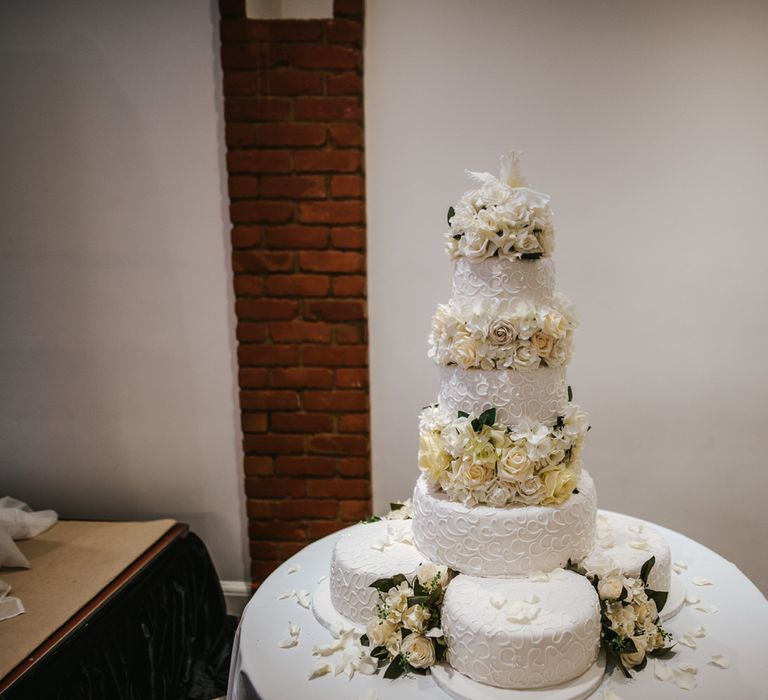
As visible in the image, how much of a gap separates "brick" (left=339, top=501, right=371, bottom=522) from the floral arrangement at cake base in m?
1.39

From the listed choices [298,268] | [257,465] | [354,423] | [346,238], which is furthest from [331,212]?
[257,465]

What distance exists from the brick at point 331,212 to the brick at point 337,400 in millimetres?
818

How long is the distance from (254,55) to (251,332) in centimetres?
126

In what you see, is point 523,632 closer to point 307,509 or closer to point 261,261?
point 307,509

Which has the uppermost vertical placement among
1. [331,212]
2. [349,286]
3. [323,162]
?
[323,162]

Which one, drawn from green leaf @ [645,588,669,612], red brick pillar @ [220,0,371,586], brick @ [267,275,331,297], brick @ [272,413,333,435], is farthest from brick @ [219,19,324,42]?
green leaf @ [645,588,669,612]

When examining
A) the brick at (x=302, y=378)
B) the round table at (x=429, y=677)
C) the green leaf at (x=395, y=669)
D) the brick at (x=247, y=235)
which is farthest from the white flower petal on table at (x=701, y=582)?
the brick at (x=247, y=235)

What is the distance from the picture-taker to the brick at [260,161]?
2627 millimetres

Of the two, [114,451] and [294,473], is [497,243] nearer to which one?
[294,473]

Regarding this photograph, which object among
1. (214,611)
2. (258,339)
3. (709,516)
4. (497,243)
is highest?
(497,243)

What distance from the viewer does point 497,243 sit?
1.64m

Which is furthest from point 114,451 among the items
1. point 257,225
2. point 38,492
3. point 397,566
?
point 397,566

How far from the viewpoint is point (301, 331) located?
2.74 m

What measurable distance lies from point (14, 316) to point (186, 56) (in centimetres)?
159
